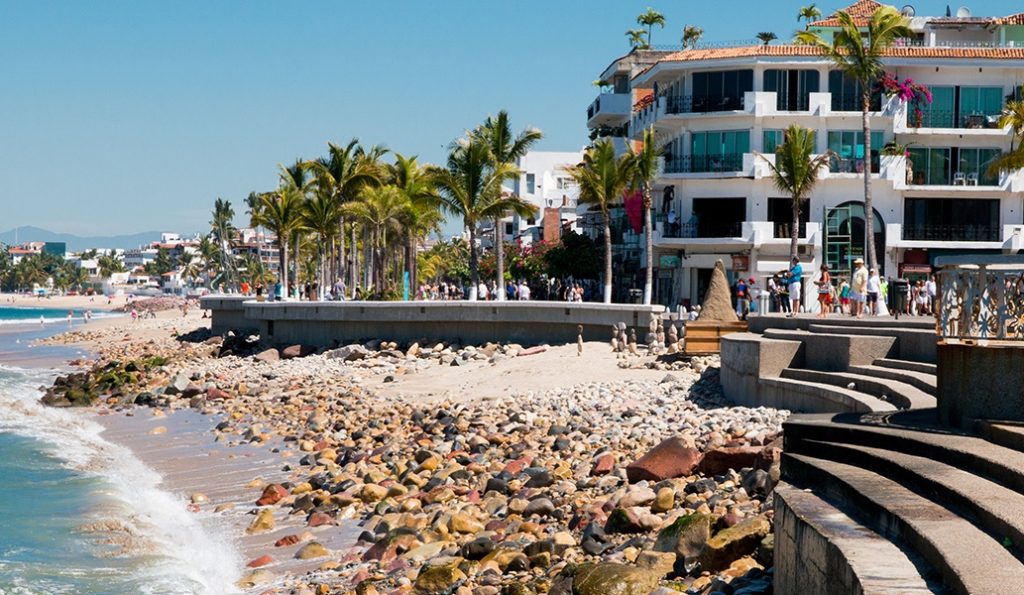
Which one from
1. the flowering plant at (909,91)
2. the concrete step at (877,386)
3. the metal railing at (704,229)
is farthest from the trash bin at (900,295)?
the flowering plant at (909,91)

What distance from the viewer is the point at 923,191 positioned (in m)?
49.8

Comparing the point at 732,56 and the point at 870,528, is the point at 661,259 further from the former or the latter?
the point at 870,528

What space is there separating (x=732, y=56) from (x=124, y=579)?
38.1 metres

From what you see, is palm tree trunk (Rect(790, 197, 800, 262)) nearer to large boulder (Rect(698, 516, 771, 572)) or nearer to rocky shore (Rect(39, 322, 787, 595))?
rocky shore (Rect(39, 322, 787, 595))

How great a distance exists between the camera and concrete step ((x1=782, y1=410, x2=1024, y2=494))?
389 inches

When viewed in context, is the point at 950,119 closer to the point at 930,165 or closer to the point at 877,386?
the point at 930,165

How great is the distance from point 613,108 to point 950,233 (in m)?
22.1

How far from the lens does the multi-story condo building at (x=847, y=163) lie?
49.5 metres

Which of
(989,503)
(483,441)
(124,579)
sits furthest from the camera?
(483,441)

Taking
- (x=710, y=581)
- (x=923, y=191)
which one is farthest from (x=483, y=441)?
(x=923, y=191)

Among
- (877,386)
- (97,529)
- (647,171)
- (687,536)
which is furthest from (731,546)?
(647,171)

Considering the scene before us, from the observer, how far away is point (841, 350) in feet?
65.3

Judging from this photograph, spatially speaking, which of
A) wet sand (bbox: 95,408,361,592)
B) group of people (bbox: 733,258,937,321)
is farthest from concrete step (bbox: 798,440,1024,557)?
group of people (bbox: 733,258,937,321)

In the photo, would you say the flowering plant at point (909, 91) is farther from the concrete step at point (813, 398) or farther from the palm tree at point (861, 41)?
the concrete step at point (813, 398)
